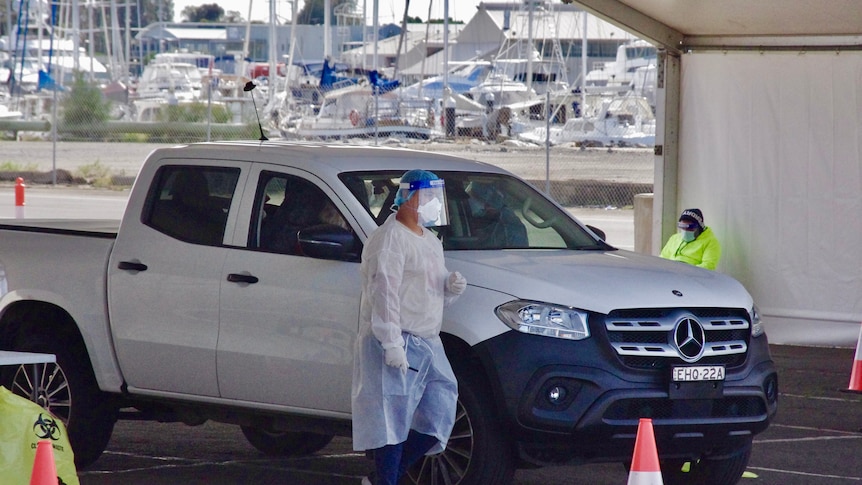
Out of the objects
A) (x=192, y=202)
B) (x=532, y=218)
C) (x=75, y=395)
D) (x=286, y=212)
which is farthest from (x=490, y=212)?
(x=75, y=395)

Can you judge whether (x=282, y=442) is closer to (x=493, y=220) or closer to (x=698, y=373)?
(x=493, y=220)

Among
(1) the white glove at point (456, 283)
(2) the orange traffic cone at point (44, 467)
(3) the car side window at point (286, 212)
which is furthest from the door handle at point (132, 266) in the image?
(2) the orange traffic cone at point (44, 467)

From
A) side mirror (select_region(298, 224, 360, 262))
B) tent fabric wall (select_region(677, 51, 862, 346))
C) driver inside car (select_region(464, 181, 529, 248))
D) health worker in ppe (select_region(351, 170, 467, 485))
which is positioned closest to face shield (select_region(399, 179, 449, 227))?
health worker in ppe (select_region(351, 170, 467, 485))

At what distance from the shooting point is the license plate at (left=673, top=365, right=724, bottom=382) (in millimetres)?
6484

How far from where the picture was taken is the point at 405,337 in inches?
243

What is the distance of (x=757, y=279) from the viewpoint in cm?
1366

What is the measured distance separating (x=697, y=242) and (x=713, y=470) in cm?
618

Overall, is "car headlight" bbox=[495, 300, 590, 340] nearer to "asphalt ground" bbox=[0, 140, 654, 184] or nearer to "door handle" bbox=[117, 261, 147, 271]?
"door handle" bbox=[117, 261, 147, 271]

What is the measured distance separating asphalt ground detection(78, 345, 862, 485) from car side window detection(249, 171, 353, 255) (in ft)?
4.79

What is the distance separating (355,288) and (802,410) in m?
4.80

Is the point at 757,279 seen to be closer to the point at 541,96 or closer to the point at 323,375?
the point at 323,375

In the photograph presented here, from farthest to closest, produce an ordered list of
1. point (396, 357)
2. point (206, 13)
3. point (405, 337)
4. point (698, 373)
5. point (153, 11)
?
point (206, 13)
point (153, 11)
point (698, 373)
point (405, 337)
point (396, 357)

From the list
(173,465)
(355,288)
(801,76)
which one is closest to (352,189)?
(355,288)

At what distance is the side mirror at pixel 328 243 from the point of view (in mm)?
6883
